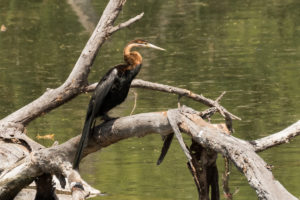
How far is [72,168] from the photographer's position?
6.33 metres

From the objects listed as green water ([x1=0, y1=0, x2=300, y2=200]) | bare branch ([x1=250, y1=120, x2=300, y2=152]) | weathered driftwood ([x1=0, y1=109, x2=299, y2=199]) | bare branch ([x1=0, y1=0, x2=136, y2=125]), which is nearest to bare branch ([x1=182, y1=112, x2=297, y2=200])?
weathered driftwood ([x1=0, y1=109, x2=299, y2=199])

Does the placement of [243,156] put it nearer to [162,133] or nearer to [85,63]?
[162,133]

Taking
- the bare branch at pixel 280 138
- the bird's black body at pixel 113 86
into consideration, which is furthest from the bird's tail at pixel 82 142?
the bare branch at pixel 280 138

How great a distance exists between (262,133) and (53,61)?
610 cm

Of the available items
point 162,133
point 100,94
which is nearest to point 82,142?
point 100,94

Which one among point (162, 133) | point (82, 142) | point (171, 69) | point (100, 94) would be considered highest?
point (100, 94)

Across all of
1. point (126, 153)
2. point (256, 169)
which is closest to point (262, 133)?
point (126, 153)

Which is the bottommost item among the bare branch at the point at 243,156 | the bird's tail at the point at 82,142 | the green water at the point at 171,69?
the green water at the point at 171,69

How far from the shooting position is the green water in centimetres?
870

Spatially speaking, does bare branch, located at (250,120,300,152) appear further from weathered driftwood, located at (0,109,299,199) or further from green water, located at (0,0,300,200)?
green water, located at (0,0,300,200)

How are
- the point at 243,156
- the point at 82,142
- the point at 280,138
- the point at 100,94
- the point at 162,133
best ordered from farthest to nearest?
1. the point at 100,94
2. the point at 82,142
3. the point at 162,133
4. the point at 280,138
5. the point at 243,156

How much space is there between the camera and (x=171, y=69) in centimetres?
1379

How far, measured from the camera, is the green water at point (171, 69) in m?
8.70

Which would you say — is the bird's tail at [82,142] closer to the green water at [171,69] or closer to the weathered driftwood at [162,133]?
the weathered driftwood at [162,133]
